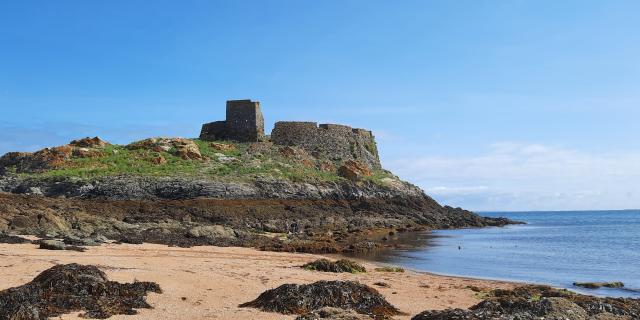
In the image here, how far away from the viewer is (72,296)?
1002 cm

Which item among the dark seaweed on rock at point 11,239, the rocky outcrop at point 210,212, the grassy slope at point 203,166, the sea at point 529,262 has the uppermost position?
the grassy slope at point 203,166

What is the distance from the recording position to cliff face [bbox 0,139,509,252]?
26438mm

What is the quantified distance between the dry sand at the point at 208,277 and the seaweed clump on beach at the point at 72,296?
12.8 inches

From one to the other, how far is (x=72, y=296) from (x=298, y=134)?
156ft

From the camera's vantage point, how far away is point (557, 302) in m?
9.07

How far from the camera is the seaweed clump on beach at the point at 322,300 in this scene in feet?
34.7

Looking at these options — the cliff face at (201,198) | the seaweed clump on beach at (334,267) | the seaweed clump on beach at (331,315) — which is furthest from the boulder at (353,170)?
the seaweed clump on beach at (331,315)

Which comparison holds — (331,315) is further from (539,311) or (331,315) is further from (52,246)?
(52,246)

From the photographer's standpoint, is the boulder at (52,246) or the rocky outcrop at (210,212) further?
the rocky outcrop at (210,212)

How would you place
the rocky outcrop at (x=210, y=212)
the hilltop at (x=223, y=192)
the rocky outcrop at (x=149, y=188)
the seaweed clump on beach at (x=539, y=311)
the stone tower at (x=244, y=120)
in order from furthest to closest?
the stone tower at (x=244, y=120) < the rocky outcrop at (x=149, y=188) < the hilltop at (x=223, y=192) < the rocky outcrop at (x=210, y=212) < the seaweed clump on beach at (x=539, y=311)

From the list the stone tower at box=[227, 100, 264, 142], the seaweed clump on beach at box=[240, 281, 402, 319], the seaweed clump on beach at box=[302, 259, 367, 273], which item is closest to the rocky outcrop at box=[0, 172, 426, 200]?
the stone tower at box=[227, 100, 264, 142]

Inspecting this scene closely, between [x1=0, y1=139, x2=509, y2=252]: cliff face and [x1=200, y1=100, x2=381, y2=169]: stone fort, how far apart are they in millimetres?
2495

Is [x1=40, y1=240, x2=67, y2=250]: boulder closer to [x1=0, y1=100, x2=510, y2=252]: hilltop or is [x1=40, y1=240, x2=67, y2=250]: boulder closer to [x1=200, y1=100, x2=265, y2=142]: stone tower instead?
[x1=0, y1=100, x2=510, y2=252]: hilltop

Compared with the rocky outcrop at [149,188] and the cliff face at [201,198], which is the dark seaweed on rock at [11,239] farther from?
the rocky outcrop at [149,188]
